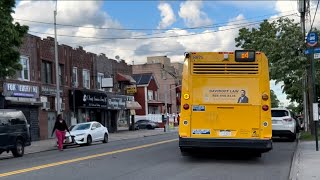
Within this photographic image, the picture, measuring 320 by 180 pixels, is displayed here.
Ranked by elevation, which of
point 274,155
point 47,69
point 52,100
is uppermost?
point 47,69

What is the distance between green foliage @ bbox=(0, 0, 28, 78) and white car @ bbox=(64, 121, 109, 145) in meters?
6.66

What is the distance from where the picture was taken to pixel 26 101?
3469 centimetres

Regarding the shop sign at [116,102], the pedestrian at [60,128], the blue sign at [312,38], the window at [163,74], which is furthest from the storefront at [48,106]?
the window at [163,74]

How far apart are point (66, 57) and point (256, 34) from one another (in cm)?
1638

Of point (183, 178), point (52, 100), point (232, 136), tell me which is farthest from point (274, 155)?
point (52, 100)

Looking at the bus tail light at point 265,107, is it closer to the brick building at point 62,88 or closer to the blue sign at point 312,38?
the blue sign at point 312,38

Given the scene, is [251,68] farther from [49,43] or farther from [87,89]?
[87,89]

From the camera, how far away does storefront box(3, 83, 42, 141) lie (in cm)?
3281

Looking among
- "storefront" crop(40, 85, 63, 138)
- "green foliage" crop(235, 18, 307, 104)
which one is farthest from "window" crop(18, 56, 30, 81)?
"green foliage" crop(235, 18, 307, 104)

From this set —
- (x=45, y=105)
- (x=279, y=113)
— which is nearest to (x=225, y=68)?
(x=279, y=113)

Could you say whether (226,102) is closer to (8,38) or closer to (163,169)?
(163,169)

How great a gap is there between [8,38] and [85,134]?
9.19 metres

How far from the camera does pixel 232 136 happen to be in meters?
14.3

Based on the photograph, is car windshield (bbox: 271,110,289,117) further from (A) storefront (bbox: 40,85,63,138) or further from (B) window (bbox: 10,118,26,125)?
(A) storefront (bbox: 40,85,63,138)
